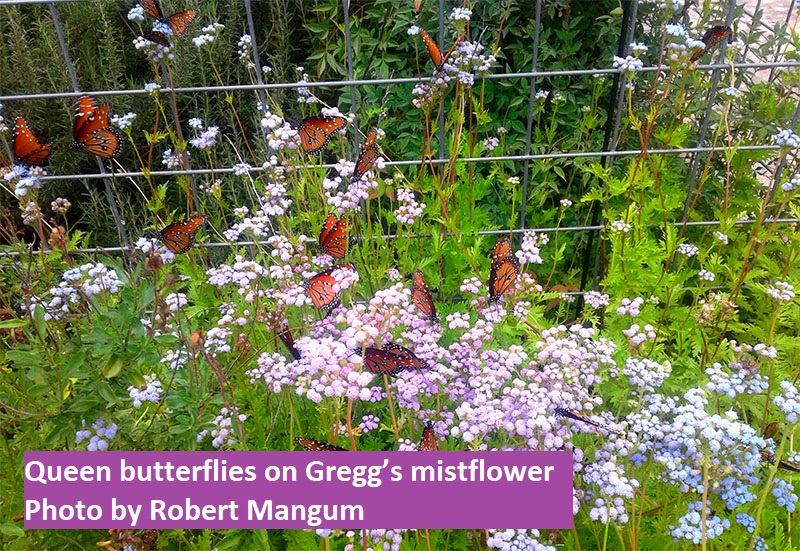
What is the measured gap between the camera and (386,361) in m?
1.59

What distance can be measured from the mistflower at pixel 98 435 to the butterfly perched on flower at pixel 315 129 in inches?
47.9

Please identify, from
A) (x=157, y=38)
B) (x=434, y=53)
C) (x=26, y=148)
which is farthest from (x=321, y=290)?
(x=157, y=38)

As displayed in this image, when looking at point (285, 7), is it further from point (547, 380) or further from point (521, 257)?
point (547, 380)

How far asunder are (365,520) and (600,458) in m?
0.60

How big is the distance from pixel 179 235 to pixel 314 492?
119cm

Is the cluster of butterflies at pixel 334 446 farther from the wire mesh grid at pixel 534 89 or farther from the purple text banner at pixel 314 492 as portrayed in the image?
the wire mesh grid at pixel 534 89

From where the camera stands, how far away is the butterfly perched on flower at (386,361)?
61.9 inches

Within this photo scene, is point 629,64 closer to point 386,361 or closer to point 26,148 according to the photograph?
point 386,361

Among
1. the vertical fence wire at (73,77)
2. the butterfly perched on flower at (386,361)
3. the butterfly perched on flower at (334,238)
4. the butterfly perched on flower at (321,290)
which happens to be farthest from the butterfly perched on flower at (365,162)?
the vertical fence wire at (73,77)

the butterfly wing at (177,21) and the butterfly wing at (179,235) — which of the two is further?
the butterfly wing at (177,21)

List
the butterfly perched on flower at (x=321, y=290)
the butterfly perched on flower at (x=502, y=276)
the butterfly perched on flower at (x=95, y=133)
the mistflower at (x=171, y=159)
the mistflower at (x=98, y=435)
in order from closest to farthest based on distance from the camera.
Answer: the mistflower at (x=98, y=435)
the butterfly perched on flower at (x=321, y=290)
the butterfly perched on flower at (x=502, y=276)
the butterfly perched on flower at (x=95, y=133)
the mistflower at (x=171, y=159)

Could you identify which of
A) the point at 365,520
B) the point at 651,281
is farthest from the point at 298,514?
the point at 651,281

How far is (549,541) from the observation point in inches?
63.1

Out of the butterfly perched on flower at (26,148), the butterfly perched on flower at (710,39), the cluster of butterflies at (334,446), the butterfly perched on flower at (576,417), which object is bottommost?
the cluster of butterflies at (334,446)
